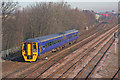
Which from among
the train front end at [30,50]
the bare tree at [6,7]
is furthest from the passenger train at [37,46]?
the bare tree at [6,7]

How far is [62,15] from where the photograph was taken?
49.2 metres

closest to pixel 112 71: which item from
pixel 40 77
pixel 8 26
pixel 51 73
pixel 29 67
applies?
pixel 51 73

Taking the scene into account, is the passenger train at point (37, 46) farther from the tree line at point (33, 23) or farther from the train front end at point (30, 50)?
the tree line at point (33, 23)

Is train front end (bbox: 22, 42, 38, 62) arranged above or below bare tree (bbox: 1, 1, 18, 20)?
below

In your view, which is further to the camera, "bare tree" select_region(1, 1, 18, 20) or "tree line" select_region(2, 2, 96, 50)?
"tree line" select_region(2, 2, 96, 50)

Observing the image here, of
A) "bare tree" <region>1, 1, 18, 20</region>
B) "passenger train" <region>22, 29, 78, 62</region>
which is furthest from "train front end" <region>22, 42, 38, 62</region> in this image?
"bare tree" <region>1, 1, 18, 20</region>

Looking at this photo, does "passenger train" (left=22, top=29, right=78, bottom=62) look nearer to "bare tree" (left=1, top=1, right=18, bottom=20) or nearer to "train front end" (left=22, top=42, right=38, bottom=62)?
"train front end" (left=22, top=42, right=38, bottom=62)

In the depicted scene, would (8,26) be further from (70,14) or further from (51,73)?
(70,14)

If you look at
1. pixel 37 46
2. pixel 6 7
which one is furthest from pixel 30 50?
pixel 6 7

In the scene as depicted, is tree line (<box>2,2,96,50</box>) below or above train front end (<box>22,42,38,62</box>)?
above

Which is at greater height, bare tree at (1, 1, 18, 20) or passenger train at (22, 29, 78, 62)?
bare tree at (1, 1, 18, 20)

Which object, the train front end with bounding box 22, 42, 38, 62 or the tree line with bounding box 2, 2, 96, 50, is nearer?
the train front end with bounding box 22, 42, 38, 62

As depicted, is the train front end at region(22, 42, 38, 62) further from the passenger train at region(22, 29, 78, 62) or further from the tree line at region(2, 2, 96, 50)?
the tree line at region(2, 2, 96, 50)

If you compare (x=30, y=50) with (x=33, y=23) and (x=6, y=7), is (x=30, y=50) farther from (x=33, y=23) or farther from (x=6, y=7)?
(x=33, y=23)
